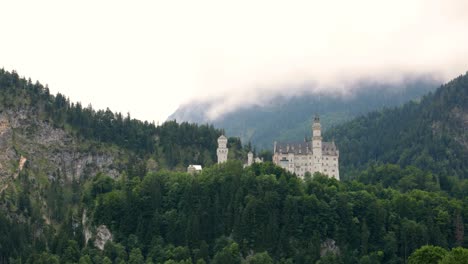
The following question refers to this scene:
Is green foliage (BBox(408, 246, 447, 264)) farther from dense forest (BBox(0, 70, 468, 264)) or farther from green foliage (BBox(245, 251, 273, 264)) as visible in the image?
green foliage (BBox(245, 251, 273, 264))

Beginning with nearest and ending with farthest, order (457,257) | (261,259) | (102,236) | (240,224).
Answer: (457,257) < (261,259) < (240,224) < (102,236)

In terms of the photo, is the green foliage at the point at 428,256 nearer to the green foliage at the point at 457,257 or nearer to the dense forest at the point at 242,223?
the green foliage at the point at 457,257

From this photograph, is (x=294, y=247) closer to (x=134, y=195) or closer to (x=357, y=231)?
(x=357, y=231)

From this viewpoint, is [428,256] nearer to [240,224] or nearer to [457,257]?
[457,257]

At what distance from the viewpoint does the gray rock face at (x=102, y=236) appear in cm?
18312

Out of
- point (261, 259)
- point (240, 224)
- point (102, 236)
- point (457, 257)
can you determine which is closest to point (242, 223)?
point (240, 224)

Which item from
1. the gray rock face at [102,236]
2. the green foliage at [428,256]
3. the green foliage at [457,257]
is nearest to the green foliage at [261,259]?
the green foliage at [428,256]

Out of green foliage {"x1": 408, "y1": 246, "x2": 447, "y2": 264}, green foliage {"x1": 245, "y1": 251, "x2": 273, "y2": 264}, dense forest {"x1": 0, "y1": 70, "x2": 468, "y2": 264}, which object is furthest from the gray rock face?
green foliage {"x1": 408, "y1": 246, "x2": 447, "y2": 264}

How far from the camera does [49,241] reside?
185m

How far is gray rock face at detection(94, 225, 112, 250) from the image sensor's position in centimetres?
18312

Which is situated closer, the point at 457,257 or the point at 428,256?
the point at 457,257

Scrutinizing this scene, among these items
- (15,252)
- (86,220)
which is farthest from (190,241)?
(15,252)

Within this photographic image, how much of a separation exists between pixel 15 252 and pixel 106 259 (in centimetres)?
2658

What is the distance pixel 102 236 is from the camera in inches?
7279
